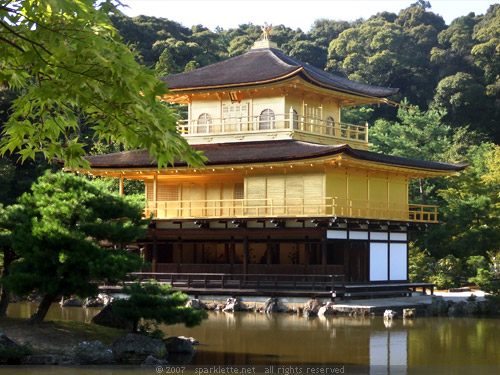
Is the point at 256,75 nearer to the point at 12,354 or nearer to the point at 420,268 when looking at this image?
the point at 420,268

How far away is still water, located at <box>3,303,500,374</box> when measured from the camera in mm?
17359

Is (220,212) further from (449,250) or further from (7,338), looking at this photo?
(7,338)

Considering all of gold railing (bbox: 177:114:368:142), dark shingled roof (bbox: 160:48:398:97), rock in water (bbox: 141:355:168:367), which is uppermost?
dark shingled roof (bbox: 160:48:398:97)

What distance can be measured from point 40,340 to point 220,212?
56.9 ft

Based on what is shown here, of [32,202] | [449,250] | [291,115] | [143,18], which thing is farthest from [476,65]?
[32,202]

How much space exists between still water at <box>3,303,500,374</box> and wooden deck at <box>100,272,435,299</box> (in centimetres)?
230

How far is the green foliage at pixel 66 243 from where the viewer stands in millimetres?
18172

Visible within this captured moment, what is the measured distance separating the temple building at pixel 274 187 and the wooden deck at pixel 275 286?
0.18 meters

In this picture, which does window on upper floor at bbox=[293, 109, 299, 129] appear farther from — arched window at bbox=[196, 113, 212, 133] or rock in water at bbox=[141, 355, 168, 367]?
rock in water at bbox=[141, 355, 168, 367]

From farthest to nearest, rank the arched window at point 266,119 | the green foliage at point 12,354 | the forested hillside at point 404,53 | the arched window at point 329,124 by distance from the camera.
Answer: the forested hillside at point 404,53 → the arched window at point 329,124 → the arched window at point 266,119 → the green foliage at point 12,354

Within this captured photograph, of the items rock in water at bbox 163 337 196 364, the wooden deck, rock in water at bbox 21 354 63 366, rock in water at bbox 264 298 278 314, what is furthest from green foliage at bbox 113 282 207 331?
the wooden deck

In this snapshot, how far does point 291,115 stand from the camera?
112 ft

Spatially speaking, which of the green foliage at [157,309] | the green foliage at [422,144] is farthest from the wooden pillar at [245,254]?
the green foliage at [422,144]

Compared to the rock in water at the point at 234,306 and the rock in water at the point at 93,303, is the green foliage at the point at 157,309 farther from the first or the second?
the rock in water at the point at 93,303
